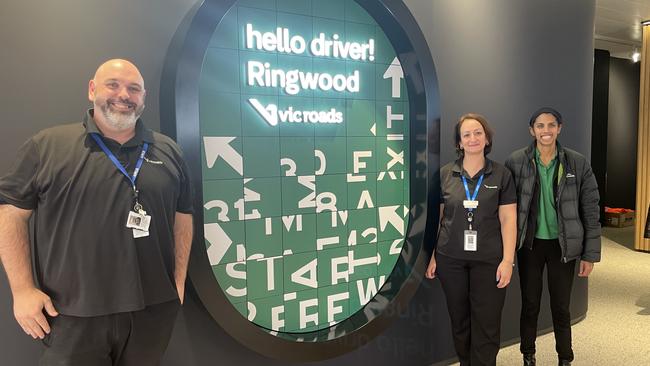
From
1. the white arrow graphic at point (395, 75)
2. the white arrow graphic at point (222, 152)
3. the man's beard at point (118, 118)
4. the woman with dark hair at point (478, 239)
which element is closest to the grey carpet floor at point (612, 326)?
the woman with dark hair at point (478, 239)

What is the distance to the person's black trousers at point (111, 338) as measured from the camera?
162 cm

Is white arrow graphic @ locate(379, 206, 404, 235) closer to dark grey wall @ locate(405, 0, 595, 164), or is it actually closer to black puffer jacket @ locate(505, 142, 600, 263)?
dark grey wall @ locate(405, 0, 595, 164)

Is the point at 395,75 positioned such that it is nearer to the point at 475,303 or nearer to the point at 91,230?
the point at 475,303

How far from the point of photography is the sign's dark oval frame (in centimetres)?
210

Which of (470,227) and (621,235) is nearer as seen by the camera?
(470,227)

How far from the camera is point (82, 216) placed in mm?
1605

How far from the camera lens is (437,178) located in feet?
9.59

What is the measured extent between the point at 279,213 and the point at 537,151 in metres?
1.48

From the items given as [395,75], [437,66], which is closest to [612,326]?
[437,66]

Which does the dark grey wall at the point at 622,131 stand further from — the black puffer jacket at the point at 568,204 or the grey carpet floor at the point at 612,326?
the black puffer jacket at the point at 568,204

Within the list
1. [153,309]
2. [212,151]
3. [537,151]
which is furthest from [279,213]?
[537,151]

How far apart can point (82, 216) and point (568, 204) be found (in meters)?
2.37

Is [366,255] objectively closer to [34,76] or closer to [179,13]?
[179,13]

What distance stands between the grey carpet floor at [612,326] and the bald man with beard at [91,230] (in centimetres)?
241
